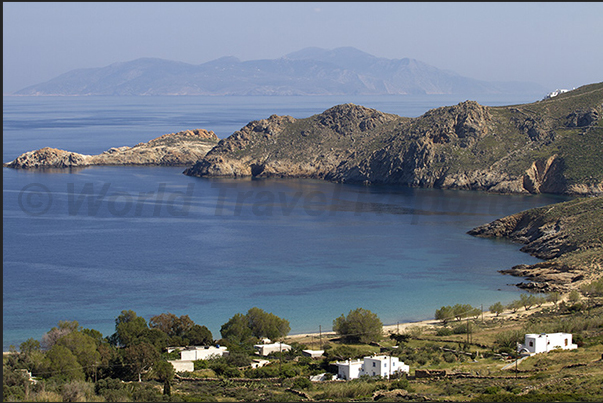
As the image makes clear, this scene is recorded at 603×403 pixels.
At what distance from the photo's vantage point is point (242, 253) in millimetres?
59469

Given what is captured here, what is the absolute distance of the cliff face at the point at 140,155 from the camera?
12425 centimetres

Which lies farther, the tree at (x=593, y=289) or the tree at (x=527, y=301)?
the tree at (x=593, y=289)

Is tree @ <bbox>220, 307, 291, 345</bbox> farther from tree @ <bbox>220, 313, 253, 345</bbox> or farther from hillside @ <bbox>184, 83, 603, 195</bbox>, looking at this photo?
hillside @ <bbox>184, 83, 603, 195</bbox>

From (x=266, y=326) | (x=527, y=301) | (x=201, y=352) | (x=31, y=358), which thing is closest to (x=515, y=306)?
(x=527, y=301)

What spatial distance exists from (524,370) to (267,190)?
74362mm

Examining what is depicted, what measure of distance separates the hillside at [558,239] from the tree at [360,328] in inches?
688

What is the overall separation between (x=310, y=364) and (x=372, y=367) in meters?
3.00

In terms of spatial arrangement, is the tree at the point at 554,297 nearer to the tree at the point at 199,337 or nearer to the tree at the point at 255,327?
the tree at the point at 255,327

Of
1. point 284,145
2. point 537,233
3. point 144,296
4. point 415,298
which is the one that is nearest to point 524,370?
point 415,298

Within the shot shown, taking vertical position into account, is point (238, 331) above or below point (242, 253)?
below

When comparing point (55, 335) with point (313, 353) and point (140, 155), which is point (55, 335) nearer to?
point (313, 353)

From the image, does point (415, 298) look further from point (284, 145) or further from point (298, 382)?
point (284, 145)

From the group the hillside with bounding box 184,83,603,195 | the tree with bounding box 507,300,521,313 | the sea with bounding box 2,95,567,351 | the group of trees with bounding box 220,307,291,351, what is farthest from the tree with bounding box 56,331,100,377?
the hillside with bounding box 184,83,603,195

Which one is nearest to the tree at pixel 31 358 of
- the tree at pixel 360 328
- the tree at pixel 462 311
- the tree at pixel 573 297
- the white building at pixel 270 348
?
the white building at pixel 270 348
